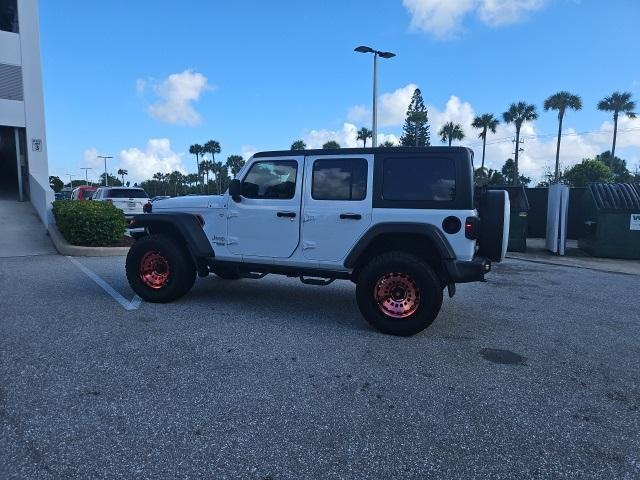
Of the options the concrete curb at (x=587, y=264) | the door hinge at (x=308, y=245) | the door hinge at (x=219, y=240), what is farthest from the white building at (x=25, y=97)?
the concrete curb at (x=587, y=264)

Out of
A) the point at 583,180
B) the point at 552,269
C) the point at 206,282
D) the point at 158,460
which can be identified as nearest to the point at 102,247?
the point at 206,282

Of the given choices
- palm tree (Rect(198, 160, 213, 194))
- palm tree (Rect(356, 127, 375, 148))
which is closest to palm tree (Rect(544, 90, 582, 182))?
palm tree (Rect(356, 127, 375, 148))

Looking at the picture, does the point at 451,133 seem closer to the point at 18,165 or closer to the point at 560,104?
the point at 560,104

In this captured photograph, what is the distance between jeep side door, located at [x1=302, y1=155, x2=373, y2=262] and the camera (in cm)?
502

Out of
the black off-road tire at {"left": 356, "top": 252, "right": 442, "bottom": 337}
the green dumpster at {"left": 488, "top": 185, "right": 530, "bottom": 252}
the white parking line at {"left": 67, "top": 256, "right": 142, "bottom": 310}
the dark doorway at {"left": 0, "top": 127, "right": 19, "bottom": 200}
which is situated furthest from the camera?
the dark doorway at {"left": 0, "top": 127, "right": 19, "bottom": 200}

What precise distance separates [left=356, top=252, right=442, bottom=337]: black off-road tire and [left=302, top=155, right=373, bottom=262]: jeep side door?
1.39 ft

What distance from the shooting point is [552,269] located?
1016 cm

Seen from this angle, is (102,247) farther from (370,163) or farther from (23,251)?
(370,163)

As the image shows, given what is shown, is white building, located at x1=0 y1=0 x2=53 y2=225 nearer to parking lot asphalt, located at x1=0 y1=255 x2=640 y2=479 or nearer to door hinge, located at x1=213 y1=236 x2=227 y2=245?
door hinge, located at x1=213 y1=236 x2=227 y2=245

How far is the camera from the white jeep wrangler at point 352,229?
468 centimetres

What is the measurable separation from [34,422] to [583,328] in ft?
18.6

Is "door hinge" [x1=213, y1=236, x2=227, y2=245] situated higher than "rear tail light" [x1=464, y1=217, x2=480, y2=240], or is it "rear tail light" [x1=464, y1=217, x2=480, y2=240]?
"rear tail light" [x1=464, y1=217, x2=480, y2=240]

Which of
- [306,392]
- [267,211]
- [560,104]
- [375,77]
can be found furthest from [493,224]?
[560,104]

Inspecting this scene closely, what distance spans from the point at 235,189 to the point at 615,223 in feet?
37.0
